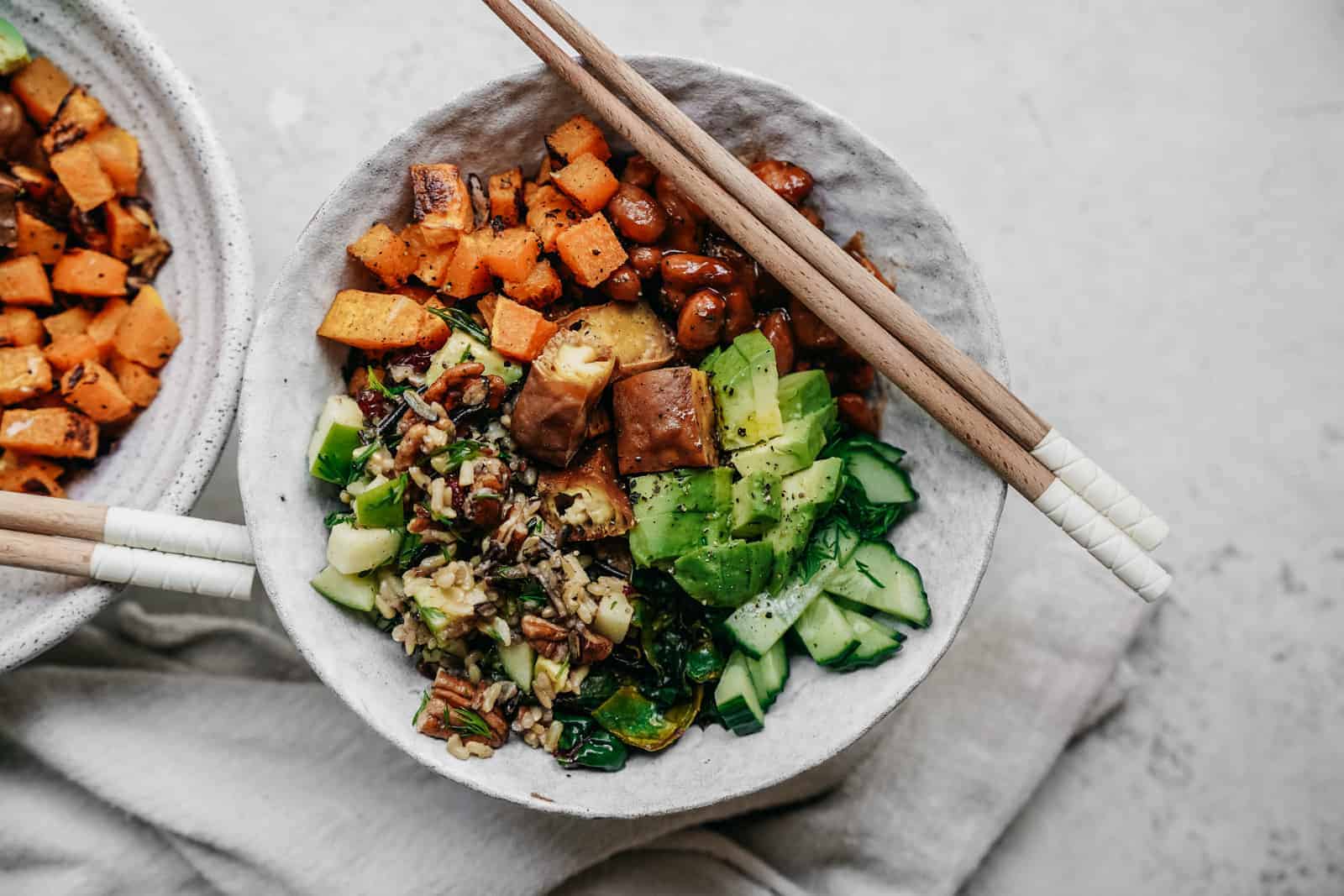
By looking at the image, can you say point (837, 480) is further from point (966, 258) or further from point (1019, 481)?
point (966, 258)

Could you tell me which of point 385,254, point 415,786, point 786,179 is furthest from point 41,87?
point 415,786

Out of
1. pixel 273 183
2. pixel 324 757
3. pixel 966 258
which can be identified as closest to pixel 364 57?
pixel 273 183

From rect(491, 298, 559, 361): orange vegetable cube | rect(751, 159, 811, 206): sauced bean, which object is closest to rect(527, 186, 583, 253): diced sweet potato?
rect(491, 298, 559, 361): orange vegetable cube

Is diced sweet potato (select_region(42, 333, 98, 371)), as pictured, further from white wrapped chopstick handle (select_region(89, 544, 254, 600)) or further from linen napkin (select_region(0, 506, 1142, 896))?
linen napkin (select_region(0, 506, 1142, 896))

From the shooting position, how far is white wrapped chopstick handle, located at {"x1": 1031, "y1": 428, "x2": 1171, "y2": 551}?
1.85m

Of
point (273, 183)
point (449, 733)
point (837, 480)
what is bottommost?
point (449, 733)

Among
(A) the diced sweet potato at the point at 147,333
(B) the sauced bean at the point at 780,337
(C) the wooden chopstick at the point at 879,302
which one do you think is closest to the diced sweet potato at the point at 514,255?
(C) the wooden chopstick at the point at 879,302

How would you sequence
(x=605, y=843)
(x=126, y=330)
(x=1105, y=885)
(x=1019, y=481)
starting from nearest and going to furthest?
1. (x=1019, y=481)
2. (x=126, y=330)
3. (x=605, y=843)
4. (x=1105, y=885)

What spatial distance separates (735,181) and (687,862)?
5.30 ft

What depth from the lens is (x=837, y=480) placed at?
1.92m

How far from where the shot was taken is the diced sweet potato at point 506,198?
6.55ft

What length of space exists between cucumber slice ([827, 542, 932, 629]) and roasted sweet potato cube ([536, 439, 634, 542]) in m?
0.46

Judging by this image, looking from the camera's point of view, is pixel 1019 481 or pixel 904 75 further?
pixel 904 75

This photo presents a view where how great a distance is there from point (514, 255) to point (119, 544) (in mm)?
949
